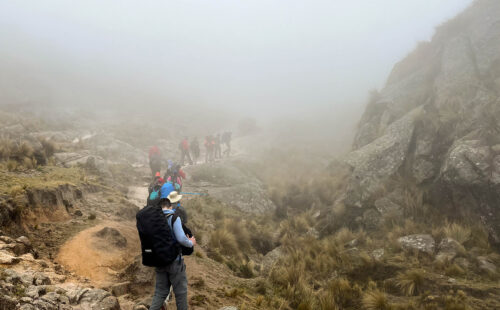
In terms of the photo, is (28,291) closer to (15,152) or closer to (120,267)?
(120,267)

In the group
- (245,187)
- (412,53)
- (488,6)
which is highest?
(488,6)

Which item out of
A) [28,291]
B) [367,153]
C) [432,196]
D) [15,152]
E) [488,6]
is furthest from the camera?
[488,6]

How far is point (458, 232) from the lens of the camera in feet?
30.0

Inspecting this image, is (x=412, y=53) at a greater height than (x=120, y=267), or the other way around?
(x=412, y=53)

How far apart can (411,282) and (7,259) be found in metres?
9.14

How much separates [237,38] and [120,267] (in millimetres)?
138788

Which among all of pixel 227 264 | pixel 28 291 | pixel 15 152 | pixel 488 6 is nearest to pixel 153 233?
pixel 28 291

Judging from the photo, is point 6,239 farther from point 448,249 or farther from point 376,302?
point 448,249

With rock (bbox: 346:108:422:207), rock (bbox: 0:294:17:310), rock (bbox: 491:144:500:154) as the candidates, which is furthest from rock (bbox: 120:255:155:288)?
rock (bbox: 491:144:500:154)

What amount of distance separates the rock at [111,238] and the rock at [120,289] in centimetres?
215

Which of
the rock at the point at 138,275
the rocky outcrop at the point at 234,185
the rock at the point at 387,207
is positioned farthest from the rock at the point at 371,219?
the rock at the point at 138,275

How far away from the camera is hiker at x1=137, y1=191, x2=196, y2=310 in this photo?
4.43 meters

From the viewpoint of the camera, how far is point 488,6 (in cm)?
1605

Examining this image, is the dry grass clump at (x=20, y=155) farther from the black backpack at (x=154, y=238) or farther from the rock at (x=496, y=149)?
the rock at (x=496, y=149)
